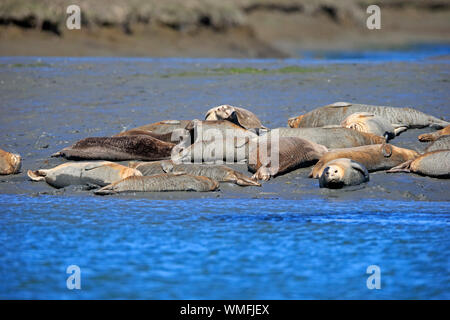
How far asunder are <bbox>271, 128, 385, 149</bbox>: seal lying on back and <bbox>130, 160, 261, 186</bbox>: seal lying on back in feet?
4.41

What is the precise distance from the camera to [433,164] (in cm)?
785

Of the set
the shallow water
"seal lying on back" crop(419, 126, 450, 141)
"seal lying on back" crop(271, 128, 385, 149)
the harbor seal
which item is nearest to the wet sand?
the shallow water

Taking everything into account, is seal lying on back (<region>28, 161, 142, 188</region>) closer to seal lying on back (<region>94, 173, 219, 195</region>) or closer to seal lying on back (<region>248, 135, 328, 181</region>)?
seal lying on back (<region>94, 173, 219, 195</region>)

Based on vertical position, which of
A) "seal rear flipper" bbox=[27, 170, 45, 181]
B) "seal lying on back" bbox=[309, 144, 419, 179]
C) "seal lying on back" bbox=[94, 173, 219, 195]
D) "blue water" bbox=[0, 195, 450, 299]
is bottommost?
"blue water" bbox=[0, 195, 450, 299]

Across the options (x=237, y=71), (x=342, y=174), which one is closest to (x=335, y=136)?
(x=342, y=174)

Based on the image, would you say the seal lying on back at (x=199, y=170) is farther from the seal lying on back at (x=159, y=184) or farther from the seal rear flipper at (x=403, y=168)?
the seal rear flipper at (x=403, y=168)

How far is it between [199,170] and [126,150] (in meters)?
1.05

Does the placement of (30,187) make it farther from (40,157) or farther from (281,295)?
(281,295)

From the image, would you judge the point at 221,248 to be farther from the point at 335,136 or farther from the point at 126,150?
the point at 335,136

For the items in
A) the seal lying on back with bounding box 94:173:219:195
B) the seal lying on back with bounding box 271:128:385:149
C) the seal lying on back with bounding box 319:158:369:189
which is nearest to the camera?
the seal lying on back with bounding box 319:158:369:189

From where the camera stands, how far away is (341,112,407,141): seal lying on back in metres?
9.61

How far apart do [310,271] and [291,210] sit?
4.99 ft

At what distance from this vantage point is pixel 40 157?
9.13 metres

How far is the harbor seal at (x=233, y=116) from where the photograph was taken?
9.81m
